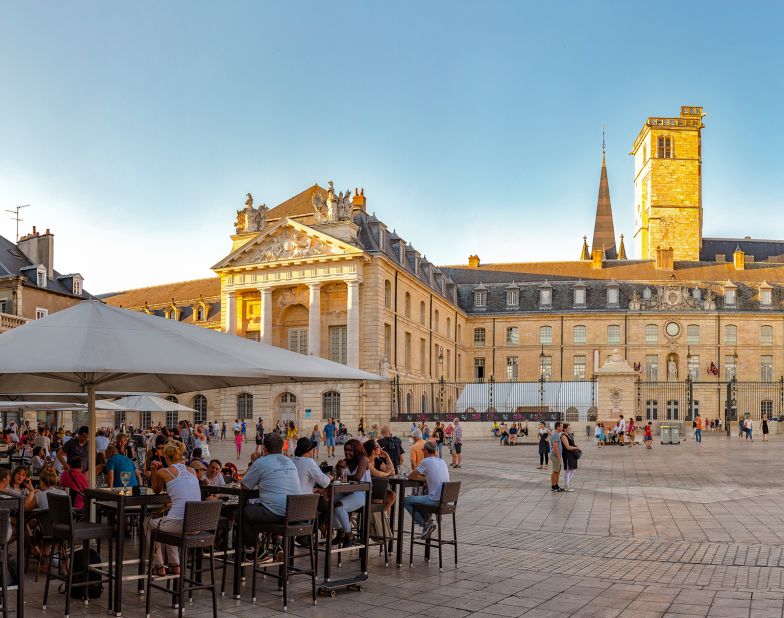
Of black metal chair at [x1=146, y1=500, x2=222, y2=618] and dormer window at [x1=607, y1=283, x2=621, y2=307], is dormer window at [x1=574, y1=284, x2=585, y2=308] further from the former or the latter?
black metal chair at [x1=146, y1=500, x2=222, y2=618]

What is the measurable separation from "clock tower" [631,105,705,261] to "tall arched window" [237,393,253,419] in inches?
1737

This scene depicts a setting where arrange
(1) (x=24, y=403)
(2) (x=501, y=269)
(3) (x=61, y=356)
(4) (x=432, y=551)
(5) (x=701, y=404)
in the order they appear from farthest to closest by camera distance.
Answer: (2) (x=501, y=269)
(5) (x=701, y=404)
(1) (x=24, y=403)
(4) (x=432, y=551)
(3) (x=61, y=356)

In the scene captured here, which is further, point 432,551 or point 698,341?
point 698,341

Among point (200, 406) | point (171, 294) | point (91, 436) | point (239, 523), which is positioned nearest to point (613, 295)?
point (200, 406)

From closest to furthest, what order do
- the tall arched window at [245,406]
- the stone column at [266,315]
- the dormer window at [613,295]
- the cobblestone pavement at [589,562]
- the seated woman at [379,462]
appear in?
the cobblestone pavement at [589,562] < the seated woman at [379,462] < the tall arched window at [245,406] < the stone column at [266,315] < the dormer window at [613,295]

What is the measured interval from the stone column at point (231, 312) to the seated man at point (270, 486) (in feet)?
148

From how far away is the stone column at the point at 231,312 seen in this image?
5272 cm

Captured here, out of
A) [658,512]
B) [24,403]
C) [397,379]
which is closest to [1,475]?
[24,403]

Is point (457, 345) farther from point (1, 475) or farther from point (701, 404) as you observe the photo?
point (1, 475)

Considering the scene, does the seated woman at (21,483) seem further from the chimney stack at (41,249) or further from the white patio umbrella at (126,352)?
the chimney stack at (41,249)

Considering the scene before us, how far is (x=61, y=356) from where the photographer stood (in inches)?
291

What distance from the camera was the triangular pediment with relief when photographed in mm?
48906

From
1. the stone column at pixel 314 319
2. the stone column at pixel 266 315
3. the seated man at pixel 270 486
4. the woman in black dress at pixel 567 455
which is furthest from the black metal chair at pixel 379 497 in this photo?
the stone column at pixel 266 315

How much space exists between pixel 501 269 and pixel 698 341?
17288 mm
